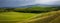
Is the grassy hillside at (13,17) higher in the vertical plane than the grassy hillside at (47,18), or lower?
higher

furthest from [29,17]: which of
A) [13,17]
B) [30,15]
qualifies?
[13,17]

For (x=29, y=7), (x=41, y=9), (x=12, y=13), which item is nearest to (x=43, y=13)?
(x=41, y=9)

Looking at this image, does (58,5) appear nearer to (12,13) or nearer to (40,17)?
(40,17)

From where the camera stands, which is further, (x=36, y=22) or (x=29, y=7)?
(x=29, y=7)

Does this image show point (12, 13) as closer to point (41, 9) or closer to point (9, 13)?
point (9, 13)

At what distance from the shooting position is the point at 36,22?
2.80ft

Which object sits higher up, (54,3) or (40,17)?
(54,3)

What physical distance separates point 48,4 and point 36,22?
9.8 inches

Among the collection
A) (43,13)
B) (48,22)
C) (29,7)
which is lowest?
(48,22)

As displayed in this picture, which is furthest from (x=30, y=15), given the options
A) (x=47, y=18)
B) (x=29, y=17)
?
(x=47, y=18)

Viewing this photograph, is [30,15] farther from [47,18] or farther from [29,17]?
[47,18]

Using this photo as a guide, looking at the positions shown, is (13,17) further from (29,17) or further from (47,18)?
(47,18)

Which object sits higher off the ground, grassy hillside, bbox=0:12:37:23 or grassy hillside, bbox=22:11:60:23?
grassy hillside, bbox=0:12:37:23

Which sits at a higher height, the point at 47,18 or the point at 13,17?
the point at 13,17
